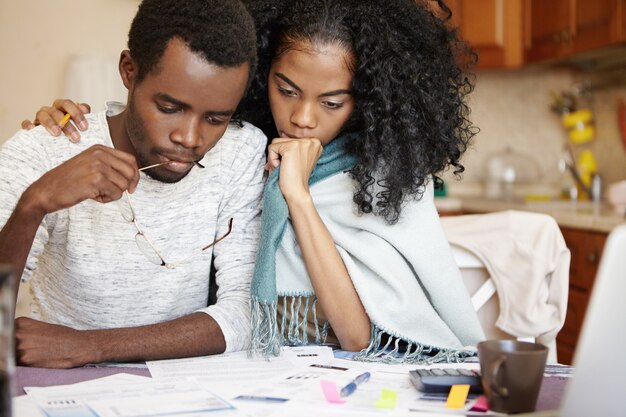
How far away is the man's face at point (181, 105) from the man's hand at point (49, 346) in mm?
357

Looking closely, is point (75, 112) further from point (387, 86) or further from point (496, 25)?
point (496, 25)

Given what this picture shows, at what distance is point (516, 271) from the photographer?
1851mm

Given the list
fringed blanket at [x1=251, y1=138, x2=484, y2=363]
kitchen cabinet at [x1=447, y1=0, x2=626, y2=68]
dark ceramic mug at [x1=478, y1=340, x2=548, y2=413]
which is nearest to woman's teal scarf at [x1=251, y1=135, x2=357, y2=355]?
fringed blanket at [x1=251, y1=138, x2=484, y2=363]

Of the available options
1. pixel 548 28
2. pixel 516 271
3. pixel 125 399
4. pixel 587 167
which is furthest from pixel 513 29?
pixel 125 399

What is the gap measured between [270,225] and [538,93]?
3360mm

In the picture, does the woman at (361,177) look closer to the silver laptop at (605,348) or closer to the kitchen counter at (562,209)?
the silver laptop at (605,348)

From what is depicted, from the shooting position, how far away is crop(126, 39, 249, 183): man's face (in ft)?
4.36

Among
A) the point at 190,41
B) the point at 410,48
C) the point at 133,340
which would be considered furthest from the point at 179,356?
the point at 410,48

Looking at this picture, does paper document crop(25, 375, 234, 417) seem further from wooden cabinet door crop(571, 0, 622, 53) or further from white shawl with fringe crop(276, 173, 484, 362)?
wooden cabinet door crop(571, 0, 622, 53)

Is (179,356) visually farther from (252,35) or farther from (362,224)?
(252,35)

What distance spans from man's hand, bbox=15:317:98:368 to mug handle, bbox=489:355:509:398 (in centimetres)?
63

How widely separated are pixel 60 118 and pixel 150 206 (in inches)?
9.6

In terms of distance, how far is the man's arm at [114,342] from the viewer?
1216 mm

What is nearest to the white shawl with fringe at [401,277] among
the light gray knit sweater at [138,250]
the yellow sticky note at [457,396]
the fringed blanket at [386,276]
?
the fringed blanket at [386,276]
